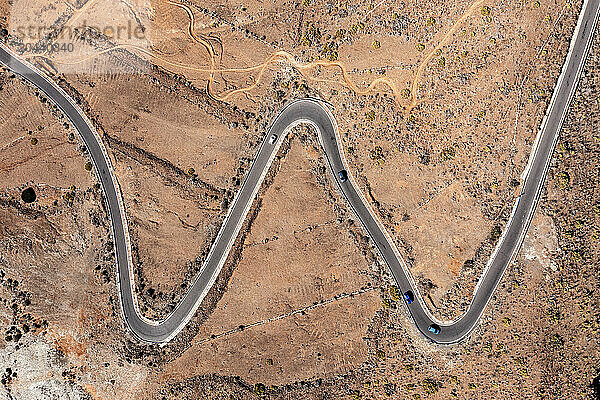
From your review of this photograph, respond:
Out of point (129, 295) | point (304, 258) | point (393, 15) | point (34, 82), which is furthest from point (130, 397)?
point (393, 15)

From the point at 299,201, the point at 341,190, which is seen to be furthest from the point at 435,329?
the point at 299,201

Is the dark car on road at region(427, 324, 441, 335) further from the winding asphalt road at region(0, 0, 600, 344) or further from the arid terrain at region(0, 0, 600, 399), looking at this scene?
the arid terrain at region(0, 0, 600, 399)

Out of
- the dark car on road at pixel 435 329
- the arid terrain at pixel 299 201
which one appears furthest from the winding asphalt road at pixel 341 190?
the arid terrain at pixel 299 201

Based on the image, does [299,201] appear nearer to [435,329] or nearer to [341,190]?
[341,190]

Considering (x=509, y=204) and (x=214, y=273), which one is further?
(x=214, y=273)

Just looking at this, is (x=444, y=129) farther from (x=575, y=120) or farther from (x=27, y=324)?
(x=27, y=324)

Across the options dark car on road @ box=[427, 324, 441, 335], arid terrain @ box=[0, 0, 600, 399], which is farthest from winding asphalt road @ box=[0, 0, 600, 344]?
arid terrain @ box=[0, 0, 600, 399]
